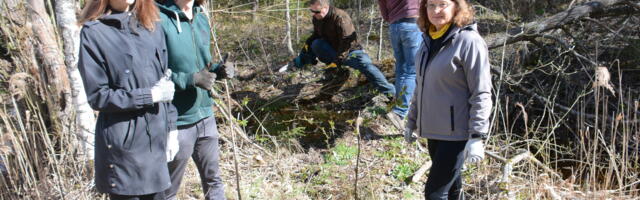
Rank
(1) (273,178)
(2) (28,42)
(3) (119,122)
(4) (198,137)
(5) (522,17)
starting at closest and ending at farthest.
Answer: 1. (3) (119,122)
2. (4) (198,137)
3. (2) (28,42)
4. (1) (273,178)
5. (5) (522,17)

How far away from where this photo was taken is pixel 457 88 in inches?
89.2

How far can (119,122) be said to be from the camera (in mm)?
1958

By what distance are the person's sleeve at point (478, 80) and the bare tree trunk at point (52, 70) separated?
8.45 feet

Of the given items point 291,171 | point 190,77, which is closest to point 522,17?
point 291,171

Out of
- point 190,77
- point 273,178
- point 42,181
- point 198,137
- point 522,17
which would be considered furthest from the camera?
point 522,17

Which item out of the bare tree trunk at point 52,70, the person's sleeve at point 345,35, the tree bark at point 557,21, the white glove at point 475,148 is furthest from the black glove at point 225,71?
the tree bark at point 557,21

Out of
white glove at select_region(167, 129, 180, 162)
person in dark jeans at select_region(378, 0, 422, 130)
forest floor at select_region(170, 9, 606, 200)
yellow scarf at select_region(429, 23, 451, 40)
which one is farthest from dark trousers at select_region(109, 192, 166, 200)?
person in dark jeans at select_region(378, 0, 422, 130)

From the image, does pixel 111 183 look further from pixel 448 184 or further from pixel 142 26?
pixel 448 184

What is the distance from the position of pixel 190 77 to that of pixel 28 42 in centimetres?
161

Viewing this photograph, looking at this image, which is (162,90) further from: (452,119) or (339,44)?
(339,44)

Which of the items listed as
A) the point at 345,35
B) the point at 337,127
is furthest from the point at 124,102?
the point at 345,35

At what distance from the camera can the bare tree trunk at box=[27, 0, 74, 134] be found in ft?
10.5

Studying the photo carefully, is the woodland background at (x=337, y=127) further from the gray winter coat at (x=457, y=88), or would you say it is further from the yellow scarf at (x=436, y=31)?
the yellow scarf at (x=436, y=31)

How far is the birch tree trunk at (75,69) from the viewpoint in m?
3.08
